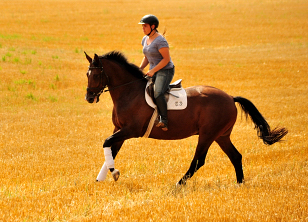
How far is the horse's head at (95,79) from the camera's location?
22.5 feet

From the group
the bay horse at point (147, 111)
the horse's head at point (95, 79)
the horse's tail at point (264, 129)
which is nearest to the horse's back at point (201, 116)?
the bay horse at point (147, 111)

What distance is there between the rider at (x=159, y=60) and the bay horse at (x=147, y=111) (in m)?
0.24

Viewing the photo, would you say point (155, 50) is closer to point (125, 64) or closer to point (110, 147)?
point (125, 64)

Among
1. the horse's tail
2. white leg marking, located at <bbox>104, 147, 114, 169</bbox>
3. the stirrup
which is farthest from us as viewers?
the horse's tail

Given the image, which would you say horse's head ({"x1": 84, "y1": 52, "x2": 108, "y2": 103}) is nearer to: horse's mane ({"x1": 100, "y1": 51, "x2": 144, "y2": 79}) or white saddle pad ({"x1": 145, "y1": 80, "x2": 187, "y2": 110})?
horse's mane ({"x1": 100, "y1": 51, "x2": 144, "y2": 79})

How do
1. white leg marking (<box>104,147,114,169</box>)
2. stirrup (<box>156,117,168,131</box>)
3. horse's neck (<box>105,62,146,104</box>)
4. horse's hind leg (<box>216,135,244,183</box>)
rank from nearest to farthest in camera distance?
white leg marking (<box>104,147,114,169</box>), stirrup (<box>156,117,168,131</box>), horse's neck (<box>105,62,146,104</box>), horse's hind leg (<box>216,135,244,183</box>)

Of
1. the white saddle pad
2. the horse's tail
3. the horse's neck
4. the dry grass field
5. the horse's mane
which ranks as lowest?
the dry grass field

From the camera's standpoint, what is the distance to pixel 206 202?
590 cm

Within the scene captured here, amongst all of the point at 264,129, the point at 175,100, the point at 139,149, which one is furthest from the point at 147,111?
the point at 139,149

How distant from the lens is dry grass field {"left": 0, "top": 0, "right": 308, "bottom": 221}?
565 cm

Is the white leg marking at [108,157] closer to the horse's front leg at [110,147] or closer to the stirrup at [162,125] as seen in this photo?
the horse's front leg at [110,147]

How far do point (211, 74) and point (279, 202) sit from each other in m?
17.0

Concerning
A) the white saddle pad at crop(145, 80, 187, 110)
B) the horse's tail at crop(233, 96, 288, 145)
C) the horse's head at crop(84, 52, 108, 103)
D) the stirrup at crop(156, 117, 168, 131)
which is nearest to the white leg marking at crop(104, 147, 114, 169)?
the horse's head at crop(84, 52, 108, 103)

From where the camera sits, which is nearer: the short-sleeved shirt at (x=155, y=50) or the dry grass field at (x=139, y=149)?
the dry grass field at (x=139, y=149)
